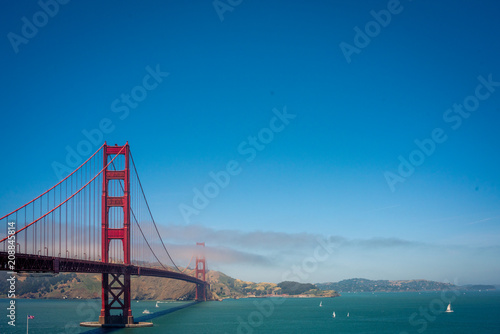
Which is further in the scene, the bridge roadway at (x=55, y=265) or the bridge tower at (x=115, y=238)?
the bridge tower at (x=115, y=238)

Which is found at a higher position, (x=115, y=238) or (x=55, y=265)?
(x=115, y=238)

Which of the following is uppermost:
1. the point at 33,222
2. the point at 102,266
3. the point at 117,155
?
the point at 117,155

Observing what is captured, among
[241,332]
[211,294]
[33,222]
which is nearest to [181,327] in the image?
[241,332]

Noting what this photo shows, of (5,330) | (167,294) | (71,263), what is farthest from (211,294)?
(71,263)

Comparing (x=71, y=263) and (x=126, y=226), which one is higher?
(x=126, y=226)

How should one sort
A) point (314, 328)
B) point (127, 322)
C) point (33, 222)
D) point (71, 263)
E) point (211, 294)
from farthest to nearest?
point (211, 294) < point (314, 328) < point (127, 322) < point (71, 263) < point (33, 222)

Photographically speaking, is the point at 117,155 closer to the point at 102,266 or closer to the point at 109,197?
the point at 109,197

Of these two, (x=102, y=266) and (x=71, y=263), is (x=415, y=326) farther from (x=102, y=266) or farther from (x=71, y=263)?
(x=71, y=263)

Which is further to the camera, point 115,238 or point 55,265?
point 115,238

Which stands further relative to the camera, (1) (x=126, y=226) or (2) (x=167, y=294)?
(2) (x=167, y=294)

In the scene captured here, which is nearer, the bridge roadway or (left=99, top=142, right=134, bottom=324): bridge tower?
the bridge roadway

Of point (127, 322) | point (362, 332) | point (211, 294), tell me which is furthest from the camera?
point (211, 294)
